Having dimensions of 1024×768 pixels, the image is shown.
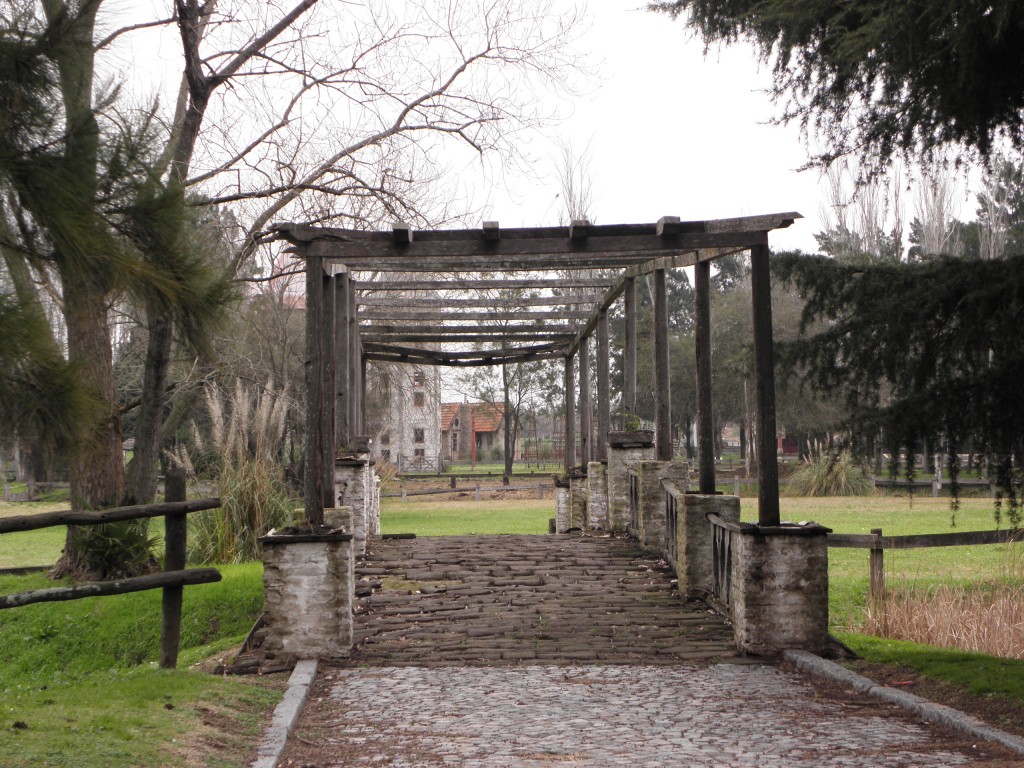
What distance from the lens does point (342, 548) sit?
22.9 ft

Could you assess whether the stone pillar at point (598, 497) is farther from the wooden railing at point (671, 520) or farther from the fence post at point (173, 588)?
the fence post at point (173, 588)

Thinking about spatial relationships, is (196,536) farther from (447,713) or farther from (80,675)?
(447,713)

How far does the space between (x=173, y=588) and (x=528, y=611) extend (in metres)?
2.78

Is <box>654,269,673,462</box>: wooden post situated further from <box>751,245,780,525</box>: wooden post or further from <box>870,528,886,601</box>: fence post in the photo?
<box>751,245,780,525</box>: wooden post

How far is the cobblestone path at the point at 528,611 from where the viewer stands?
7.05m

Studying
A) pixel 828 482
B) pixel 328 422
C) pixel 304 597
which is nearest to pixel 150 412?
pixel 328 422

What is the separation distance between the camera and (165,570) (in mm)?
6559

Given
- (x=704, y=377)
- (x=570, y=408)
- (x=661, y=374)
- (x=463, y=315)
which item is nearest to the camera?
(x=704, y=377)

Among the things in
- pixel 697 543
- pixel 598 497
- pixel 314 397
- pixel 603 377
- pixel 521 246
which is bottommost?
pixel 697 543

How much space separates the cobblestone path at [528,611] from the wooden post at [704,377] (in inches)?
41.6

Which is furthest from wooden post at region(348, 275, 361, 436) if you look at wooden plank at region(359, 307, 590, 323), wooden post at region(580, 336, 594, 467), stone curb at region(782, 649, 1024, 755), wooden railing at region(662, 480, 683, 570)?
stone curb at region(782, 649, 1024, 755)

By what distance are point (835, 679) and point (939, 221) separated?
105 feet

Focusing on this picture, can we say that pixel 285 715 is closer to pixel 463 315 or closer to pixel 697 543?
pixel 697 543

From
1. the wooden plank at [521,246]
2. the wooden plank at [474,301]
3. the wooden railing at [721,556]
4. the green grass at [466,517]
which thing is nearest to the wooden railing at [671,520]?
the wooden railing at [721,556]
